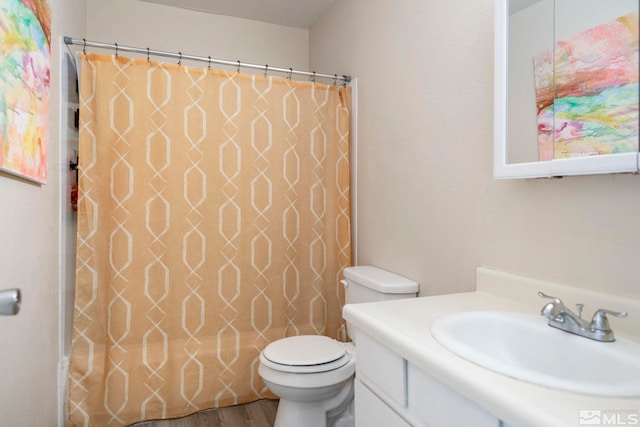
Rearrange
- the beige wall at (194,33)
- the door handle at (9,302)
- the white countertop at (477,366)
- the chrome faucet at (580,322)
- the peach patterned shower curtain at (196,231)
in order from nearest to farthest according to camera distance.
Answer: the white countertop at (477,366)
the door handle at (9,302)
the chrome faucet at (580,322)
the peach patterned shower curtain at (196,231)
the beige wall at (194,33)

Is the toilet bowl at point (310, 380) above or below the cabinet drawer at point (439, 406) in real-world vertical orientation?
below

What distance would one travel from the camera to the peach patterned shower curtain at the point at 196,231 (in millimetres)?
1930

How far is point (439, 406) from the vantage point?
2.67 ft

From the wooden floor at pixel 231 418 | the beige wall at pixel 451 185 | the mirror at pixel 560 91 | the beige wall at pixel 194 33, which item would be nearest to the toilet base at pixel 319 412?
the wooden floor at pixel 231 418

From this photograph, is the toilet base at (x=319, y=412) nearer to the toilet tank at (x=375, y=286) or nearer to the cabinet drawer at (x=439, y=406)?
the toilet tank at (x=375, y=286)

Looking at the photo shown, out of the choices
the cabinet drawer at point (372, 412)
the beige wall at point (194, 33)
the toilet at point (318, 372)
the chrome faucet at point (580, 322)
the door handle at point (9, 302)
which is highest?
the beige wall at point (194, 33)

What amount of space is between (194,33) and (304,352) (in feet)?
7.67

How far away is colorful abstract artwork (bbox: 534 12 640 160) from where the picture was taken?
908 mm

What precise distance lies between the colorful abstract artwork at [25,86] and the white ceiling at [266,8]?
1374mm

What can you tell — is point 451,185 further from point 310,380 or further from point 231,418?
point 231,418

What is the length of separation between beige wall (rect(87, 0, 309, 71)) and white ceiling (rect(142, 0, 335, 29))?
2.3 inches

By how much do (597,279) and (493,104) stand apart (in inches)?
25.2

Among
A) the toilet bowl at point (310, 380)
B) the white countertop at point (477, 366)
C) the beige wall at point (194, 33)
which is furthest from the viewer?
the beige wall at point (194, 33)

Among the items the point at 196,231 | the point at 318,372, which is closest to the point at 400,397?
the point at 318,372
